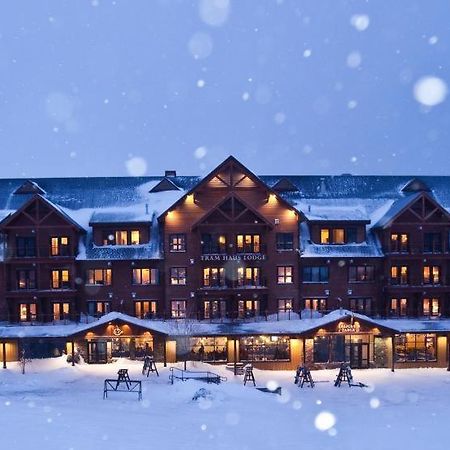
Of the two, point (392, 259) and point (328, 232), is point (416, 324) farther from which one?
point (328, 232)

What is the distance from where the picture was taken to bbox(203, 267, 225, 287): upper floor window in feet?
129

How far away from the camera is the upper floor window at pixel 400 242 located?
39.8 m

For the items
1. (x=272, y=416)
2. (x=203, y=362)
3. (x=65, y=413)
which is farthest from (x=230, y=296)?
(x=65, y=413)

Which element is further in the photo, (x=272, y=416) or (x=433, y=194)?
(x=433, y=194)

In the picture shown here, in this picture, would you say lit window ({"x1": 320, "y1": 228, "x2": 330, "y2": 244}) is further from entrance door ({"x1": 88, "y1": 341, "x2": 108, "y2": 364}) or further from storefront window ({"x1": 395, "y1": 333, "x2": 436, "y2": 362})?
entrance door ({"x1": 88, "y1": 341, "x2": 108, "y2": 364})

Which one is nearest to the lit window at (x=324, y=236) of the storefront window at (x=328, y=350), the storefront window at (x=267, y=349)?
the storefront window at (x=328, y=350)

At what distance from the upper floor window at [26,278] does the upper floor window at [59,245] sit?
6.86 ft

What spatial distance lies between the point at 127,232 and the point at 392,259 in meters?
19.6

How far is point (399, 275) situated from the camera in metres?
39.8

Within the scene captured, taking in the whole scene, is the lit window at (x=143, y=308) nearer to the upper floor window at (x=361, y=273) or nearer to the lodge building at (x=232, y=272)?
the lodge building at (x=232, y=272)

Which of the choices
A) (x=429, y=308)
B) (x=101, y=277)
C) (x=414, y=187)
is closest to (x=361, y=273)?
(x=429, y=308)

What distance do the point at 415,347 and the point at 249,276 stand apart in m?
12.7

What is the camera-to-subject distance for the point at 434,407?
2741 cm

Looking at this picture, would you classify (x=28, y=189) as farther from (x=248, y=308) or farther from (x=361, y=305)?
(x=361, y=305)
